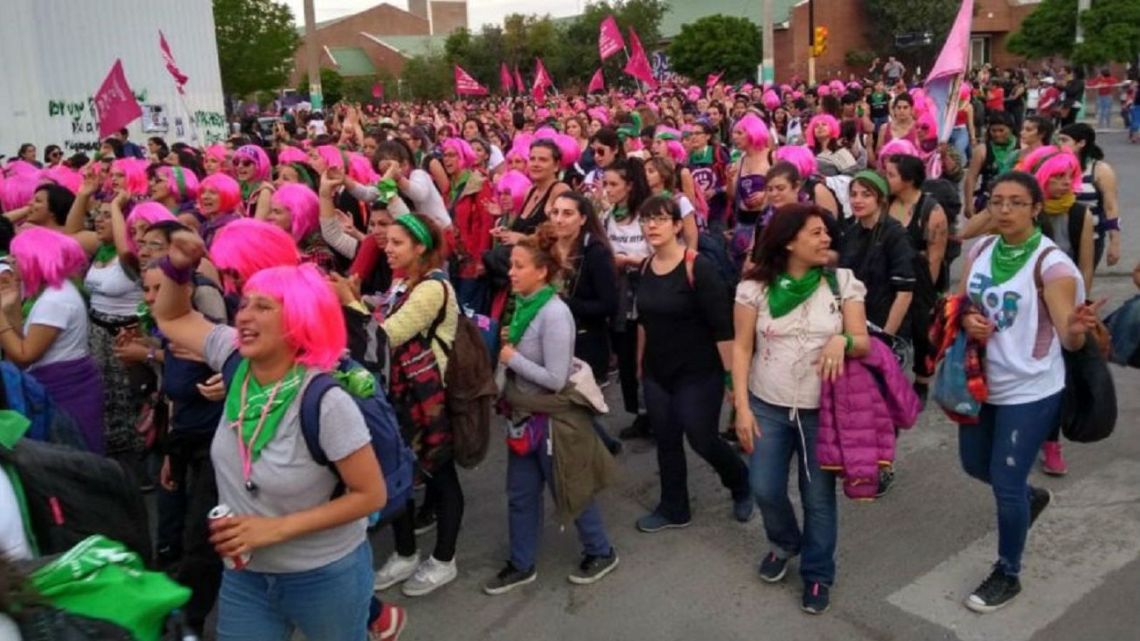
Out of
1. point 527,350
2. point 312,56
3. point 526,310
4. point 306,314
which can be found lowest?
Result: point 527,350

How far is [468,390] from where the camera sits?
14.2 feet

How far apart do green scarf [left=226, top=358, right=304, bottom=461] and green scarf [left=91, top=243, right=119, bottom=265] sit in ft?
10.6

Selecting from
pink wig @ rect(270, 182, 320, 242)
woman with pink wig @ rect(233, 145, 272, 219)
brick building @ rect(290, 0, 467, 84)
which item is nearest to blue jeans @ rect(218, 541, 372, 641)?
pink wig @ rect(270, 182, 320, 242)

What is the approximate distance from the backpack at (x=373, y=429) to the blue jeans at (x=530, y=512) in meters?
1.10

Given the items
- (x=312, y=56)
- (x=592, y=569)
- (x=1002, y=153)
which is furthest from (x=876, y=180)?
(x=312, y=56)

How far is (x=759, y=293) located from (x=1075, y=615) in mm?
1806

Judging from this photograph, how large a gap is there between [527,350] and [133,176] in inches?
161

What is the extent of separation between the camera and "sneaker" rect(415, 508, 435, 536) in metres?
5.16

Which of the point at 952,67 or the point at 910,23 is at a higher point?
the point at 910,23

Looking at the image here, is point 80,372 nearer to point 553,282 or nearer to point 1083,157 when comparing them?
point 553,282

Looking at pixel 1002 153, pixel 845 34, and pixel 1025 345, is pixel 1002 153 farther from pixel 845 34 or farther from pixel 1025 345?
pixel 845 34

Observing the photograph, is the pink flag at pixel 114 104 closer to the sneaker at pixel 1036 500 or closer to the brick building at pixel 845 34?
the sneaker at pixel 1036 500

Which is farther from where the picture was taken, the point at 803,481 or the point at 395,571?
the point at 395,571

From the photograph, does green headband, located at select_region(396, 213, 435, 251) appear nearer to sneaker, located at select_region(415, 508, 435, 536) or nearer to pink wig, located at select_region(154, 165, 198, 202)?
sneaker, located at select_region(415, 508, 435, 536)
